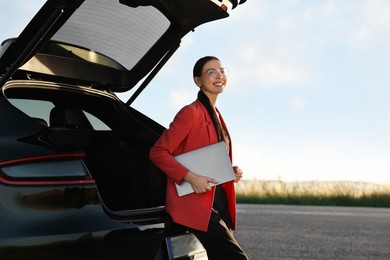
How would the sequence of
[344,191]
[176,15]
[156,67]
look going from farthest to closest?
[344,191], [156,67], [176,15]

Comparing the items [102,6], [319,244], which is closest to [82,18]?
[102,6]

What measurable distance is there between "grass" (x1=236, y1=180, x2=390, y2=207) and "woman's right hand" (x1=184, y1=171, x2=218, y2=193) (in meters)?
17.4

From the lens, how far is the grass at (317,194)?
782 inches

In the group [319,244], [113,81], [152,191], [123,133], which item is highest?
[113,81]

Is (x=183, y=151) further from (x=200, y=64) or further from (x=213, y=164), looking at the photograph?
(x=200, y=64)

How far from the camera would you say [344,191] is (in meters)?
20.5

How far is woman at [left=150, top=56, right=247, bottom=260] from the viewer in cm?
310

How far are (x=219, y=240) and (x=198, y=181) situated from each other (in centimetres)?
36

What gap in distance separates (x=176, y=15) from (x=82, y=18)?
607 millimetres

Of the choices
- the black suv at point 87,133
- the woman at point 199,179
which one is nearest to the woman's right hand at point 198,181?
the woman at point 199,179

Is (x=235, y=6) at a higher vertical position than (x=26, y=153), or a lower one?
higher

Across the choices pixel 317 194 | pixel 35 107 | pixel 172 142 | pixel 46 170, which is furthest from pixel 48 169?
pixel 317 194

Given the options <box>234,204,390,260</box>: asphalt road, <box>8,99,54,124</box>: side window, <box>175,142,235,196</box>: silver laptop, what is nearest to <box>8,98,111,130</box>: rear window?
<box>8,99,54,124</box>: side window

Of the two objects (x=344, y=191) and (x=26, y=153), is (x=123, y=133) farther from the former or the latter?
(x=344, y=191)
